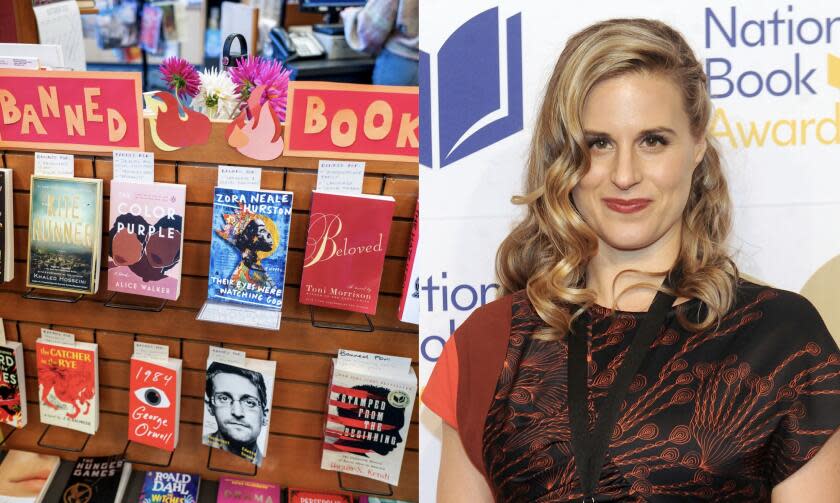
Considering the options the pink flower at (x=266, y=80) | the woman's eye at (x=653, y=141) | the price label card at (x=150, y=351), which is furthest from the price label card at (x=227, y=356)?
the woman's eye at (x=653, y=141)

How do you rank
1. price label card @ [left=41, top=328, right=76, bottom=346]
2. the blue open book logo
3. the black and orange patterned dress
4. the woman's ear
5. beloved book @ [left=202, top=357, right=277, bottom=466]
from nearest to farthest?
1. the black and orange patterned dress
2. the woman's ear
3. the blue open book logo
4. beloved book @ [left=202, top=357, right=277, bottom=466]
5. price label card @ [left=41, top=328, right=76, bottom=346]

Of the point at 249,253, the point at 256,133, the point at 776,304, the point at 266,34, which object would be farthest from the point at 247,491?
the point at 266,34

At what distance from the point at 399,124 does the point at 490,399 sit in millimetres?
672

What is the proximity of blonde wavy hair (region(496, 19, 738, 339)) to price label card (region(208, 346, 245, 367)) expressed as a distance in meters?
0.75

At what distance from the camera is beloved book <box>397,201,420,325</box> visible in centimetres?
200

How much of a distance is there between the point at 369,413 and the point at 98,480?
2.48ft

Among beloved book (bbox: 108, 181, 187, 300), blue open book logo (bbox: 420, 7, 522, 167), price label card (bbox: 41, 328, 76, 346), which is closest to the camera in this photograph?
blue open book logo (bbox: 420, 7, 522, 167)

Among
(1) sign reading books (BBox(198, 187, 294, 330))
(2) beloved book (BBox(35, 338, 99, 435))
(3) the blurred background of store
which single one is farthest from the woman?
(3) the blurred background of store

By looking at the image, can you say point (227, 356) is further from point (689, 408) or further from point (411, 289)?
point (689, 408)

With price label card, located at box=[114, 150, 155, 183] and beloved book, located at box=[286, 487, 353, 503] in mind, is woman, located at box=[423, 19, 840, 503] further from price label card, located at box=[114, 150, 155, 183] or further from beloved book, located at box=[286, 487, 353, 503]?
price label card, located at box=[114, 150, 155, 183]

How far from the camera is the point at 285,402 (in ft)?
7.50

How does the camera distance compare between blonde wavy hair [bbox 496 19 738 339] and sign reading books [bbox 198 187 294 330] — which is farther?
sign reading books [bbox 198 187 294 330]

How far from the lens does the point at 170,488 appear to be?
2.34 m

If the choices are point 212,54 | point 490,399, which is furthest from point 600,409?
point 212,54
